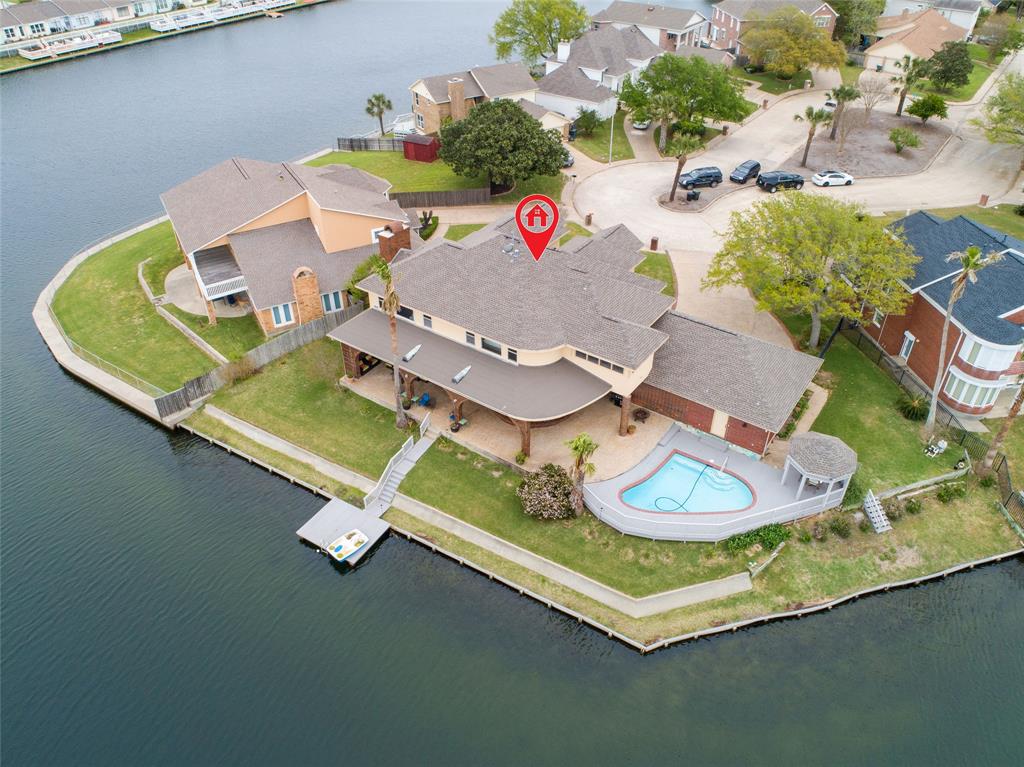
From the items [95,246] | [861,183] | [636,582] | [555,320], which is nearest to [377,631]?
[636,582]

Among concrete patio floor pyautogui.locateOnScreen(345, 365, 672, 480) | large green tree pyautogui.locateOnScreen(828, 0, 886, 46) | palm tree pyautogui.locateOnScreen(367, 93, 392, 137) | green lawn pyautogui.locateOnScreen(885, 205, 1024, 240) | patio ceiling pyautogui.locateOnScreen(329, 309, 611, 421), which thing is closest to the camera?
patio ceiling pyautogui.locateOnScreen(329, 309, 611, 421)

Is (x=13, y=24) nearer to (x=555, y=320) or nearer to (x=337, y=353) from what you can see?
(x=337, y=353)

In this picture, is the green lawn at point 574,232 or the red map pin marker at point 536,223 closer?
the red map pin marker at point 536,223

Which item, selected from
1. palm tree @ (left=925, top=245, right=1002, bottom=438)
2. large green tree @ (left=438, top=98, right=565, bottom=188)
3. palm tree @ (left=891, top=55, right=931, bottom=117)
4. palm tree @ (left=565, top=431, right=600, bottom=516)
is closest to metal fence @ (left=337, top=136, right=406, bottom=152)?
large green tree @ (left=438, top=98, right=565, bottom=188)

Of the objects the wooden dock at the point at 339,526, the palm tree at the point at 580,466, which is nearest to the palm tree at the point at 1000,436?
the palm tree at the point at 580,466

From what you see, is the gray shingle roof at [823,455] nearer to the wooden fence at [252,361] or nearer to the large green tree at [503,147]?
the wooden fence at [252,361]

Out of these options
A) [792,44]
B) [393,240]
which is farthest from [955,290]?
[792,44]

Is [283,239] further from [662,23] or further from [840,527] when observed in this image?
[662,23]

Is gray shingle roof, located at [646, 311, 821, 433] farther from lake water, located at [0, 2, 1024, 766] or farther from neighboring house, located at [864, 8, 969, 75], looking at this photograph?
neighboring house, located at [864, 8, 969, 75]
